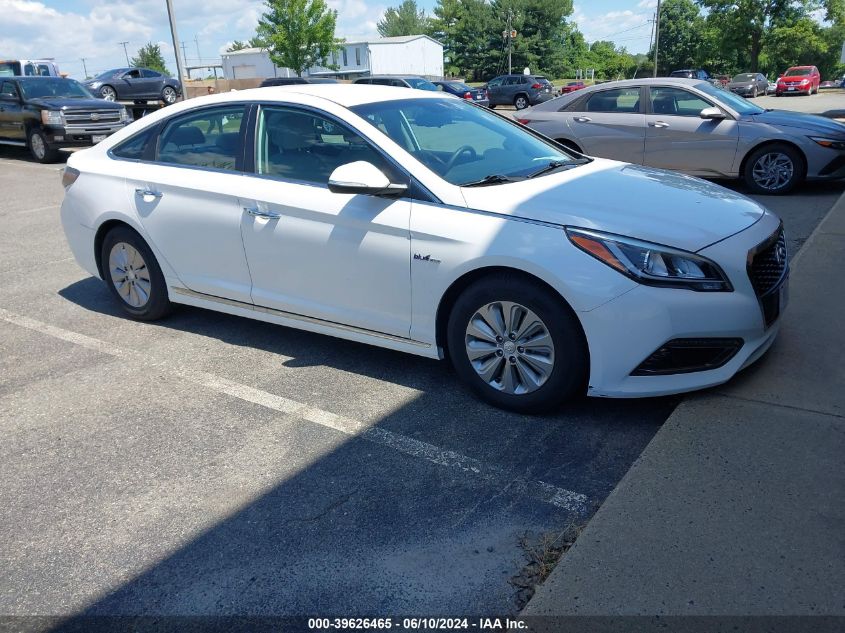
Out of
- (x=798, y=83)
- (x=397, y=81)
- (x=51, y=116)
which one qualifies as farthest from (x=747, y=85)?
(x=51, y=116)

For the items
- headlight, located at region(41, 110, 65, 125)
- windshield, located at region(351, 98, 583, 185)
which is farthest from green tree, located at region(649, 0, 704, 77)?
windshield, located at region(351, 98, 583, 185)

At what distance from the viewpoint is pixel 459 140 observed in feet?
15.3

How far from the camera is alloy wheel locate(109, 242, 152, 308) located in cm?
543

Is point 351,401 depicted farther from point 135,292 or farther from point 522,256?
point 135,292

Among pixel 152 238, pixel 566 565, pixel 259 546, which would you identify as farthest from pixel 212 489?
pixel 152 238

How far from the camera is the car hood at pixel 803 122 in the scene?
9438 mm

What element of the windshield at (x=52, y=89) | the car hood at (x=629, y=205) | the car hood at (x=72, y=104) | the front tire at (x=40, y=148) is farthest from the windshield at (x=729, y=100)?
the windshield at (x=52, y=89)

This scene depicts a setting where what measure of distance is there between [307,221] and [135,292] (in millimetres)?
→ 1931

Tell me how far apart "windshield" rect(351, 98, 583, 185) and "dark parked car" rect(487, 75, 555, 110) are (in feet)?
113

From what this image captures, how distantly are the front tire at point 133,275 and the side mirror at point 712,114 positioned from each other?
748 cm

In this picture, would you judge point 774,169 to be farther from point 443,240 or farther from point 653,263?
point 443,240

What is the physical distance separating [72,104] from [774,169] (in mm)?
13818

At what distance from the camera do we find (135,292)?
18.3 ft

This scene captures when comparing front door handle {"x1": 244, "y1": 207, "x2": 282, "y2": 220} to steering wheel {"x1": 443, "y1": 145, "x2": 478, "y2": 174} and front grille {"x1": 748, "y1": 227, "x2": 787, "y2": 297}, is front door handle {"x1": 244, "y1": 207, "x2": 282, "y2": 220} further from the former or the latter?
front grille {"x1": 748, "y1": 227, "x2": 787, "y2": 297}
